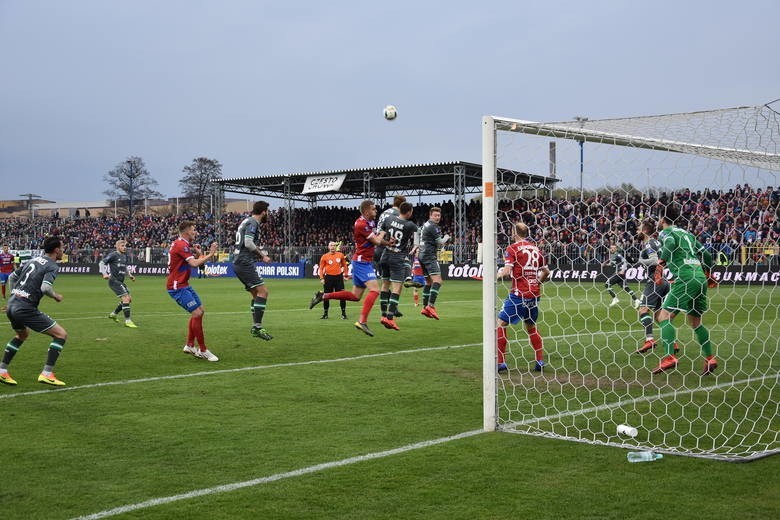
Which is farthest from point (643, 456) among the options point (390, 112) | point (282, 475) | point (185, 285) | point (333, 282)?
point (390, 112)

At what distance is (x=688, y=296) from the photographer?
31.8 feet

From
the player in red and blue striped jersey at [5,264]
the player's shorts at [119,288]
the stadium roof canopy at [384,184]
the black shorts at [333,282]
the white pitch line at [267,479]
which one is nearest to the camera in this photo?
the white pitch line at [267,479]

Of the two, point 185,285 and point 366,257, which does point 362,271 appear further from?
point 185,285

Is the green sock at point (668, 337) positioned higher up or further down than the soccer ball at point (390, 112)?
further down

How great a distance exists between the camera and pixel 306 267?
48.1 metres

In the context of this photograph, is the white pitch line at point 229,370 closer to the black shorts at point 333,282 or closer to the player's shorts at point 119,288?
the black shorts at point 333,282

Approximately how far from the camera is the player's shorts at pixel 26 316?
9.22 meters

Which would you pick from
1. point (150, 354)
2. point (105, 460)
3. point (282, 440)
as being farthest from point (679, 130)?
point (150, 354)

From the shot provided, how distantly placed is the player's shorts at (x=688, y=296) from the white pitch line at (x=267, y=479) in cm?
440

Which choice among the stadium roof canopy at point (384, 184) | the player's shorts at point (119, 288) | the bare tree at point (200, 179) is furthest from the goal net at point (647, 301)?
the bare tree at point (200, 179)

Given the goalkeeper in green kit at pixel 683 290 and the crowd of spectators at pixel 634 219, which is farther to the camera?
the goalkeeper in green kit at pixel 683 290

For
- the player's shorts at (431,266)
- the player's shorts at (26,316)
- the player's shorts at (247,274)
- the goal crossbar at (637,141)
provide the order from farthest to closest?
1. the player's shorts at (431,266)
2. the player's shorts at (247,274)
3. the player's shorts at (26,316)
4. the goal crossbar at (637,141)

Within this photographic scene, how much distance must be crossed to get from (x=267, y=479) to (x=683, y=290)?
646 cm

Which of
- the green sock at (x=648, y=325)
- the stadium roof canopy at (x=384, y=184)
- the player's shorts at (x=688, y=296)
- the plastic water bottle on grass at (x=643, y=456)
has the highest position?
the stadium roof canopy at (x=384, y=184)
